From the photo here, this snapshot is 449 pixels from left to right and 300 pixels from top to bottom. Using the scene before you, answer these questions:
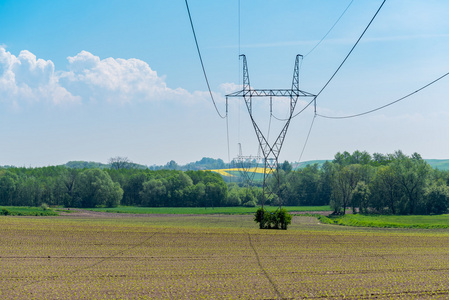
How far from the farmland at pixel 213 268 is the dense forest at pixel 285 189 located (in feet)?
255

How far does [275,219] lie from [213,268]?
114 ft

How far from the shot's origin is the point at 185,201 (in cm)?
16312

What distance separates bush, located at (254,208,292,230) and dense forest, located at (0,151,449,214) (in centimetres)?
6148

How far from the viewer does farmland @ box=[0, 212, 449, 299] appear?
20.4m

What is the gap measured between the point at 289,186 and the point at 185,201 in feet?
142

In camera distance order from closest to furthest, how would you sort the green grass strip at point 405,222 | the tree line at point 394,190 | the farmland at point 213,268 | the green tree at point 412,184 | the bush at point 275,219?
the farmland at point 213,268
the bush at point 275,219
the green grass strip at point 405,222
the tree line at point 394,190
the green tree at point 412,184

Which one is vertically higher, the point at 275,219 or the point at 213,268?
the point at 275,219

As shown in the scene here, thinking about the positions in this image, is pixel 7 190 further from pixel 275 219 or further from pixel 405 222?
pixel 405 222

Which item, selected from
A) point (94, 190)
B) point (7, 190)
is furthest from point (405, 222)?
point (7, 190)

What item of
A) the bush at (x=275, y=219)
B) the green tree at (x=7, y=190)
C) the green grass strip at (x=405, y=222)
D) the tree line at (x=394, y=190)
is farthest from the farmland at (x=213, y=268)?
the green tree at (x=7, y=190)

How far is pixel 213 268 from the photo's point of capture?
1028 inches

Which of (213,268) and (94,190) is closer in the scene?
(213,268)

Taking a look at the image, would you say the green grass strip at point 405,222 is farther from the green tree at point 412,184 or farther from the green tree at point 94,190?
the green tree at point 94,190

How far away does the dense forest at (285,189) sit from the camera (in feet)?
379
